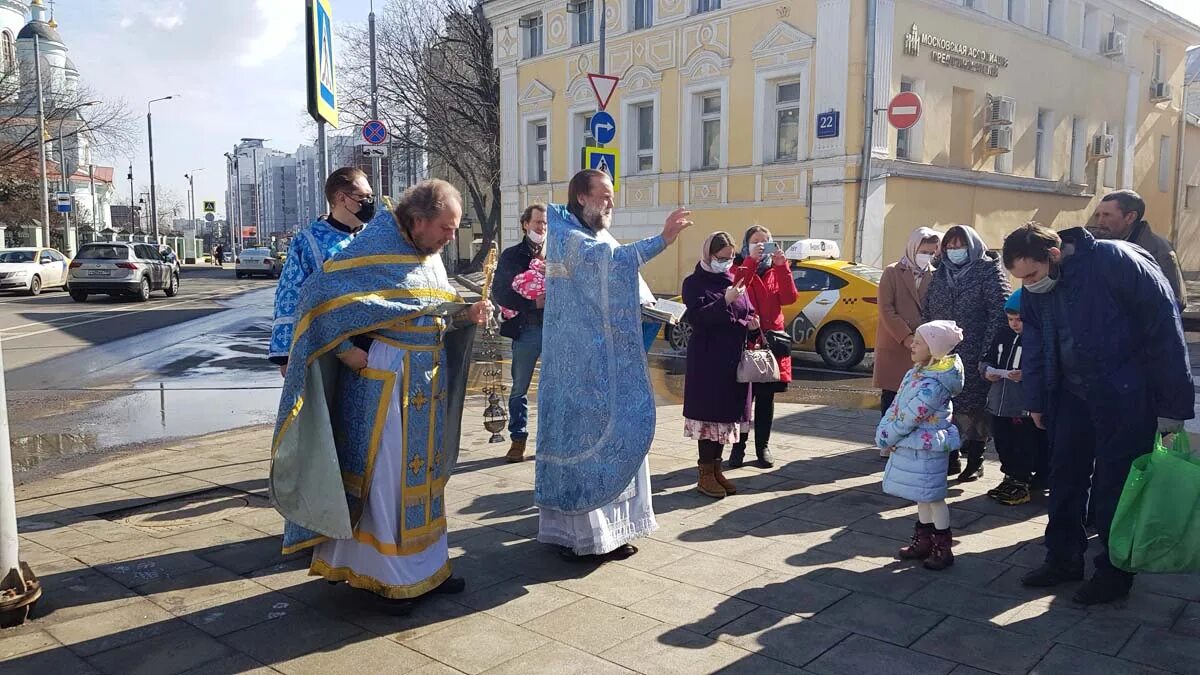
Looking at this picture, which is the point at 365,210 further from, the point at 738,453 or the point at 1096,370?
the point at 1096,370

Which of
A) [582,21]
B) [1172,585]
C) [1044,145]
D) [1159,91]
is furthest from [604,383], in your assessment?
[1159,91]

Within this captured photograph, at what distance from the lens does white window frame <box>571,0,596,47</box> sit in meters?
24.6

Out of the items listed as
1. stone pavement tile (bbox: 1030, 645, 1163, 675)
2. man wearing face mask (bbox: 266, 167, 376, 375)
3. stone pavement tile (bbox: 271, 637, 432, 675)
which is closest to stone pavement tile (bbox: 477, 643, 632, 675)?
stone pavement tile (bbox: 271, 637, 432, 675)

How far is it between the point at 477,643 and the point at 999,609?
2.25 meters

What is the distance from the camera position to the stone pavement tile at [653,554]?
14.6 feet

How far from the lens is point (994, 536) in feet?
16.1

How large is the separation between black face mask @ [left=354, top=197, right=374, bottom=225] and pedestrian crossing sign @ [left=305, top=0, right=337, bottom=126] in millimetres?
2008

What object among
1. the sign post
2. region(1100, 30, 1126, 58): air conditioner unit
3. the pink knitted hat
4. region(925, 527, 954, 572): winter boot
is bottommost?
region(925, 527, 954, 572): winter boot

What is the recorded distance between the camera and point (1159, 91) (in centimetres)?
2828

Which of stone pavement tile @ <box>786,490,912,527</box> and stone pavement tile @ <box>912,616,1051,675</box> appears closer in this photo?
stone pavement tile @ <box>912,616,1051,675</box>

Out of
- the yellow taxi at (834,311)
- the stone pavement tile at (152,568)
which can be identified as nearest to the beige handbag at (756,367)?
the stone pavement tile at (152,568)

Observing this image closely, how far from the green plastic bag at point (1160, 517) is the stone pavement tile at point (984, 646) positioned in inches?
22.6

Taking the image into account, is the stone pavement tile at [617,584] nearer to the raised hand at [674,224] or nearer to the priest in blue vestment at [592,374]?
the priest in blue vestment at [592,374]

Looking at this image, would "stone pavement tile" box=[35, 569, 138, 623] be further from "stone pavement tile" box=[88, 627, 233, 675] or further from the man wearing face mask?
the man wearing face mask
